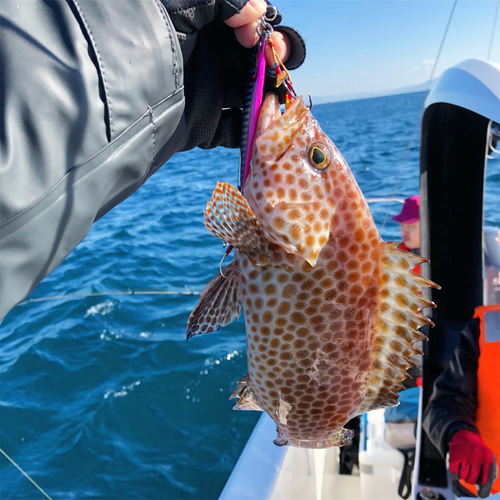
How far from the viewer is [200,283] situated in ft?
30.2

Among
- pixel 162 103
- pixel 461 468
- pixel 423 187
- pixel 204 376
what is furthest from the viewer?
pixel 204 376

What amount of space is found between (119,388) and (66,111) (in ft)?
18.7

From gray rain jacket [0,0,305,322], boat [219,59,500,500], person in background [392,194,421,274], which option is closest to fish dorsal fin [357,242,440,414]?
gray rain jacket [0,0,305,322]

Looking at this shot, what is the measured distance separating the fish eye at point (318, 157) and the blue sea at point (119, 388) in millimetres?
4756

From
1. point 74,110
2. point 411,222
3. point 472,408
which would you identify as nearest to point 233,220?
point 74,110

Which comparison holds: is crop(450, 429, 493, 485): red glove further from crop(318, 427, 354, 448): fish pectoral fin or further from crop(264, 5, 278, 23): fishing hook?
crop(264, 5, 278, 23): fishing hook

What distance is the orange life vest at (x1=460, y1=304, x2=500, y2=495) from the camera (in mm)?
3648

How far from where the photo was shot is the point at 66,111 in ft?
3.98

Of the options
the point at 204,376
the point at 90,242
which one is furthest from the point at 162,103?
the point at 90,242

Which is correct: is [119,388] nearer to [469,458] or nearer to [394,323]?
[469,458]

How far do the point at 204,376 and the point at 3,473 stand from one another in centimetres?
284

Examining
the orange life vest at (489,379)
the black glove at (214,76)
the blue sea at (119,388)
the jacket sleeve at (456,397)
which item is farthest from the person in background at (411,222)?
the black glove at (214,76)

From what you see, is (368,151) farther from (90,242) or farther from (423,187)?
(423,187)

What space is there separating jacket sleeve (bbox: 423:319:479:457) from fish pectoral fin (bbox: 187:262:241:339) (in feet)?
9.85
